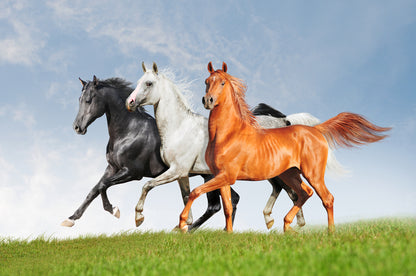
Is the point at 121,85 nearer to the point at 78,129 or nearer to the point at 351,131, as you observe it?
the point at 78,129

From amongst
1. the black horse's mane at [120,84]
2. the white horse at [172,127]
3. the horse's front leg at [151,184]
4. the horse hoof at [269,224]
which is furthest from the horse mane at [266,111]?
the black horse's mane at [120,84]

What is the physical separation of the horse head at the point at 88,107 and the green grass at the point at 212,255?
2.20m

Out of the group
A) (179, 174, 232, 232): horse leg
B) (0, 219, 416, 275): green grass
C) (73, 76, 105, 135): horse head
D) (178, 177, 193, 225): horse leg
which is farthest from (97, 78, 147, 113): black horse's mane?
(179, 174, 232, 232): horse leg

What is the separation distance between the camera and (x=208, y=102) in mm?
5852

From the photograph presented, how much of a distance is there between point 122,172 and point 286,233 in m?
3.35

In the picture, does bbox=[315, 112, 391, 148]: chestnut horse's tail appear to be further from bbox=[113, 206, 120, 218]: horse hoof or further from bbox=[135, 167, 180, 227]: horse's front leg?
bbox=[113, 206, 120, 218]: horse hoof

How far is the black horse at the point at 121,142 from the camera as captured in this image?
7.98 meters

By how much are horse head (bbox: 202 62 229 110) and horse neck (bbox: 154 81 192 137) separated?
157 centimetres

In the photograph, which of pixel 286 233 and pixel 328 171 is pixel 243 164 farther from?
pixel 328 171

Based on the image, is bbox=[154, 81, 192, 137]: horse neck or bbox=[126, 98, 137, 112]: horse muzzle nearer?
bbox=[126, 98, 137, 112]: horse muzzle

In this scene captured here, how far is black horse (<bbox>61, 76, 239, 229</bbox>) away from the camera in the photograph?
7980 mm

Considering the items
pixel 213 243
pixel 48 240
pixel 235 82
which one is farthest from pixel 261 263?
pixel 48 240

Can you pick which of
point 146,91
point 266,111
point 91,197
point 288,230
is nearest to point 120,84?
point 146,91

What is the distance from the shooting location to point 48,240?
7.61 m
